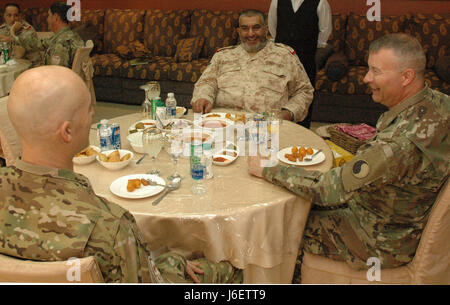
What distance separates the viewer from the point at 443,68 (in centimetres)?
417

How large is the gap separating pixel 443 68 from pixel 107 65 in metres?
3.92

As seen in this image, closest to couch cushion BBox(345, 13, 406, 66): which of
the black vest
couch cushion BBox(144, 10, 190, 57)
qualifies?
the black vest

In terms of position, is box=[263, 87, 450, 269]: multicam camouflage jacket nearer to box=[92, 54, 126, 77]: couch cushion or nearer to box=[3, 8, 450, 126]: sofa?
box=[3, 8, 450, 126]: sofa

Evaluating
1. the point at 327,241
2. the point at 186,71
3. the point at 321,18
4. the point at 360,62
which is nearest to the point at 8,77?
the point at 186,71

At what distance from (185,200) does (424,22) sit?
13.8ft

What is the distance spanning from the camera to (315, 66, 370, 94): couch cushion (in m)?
4.39

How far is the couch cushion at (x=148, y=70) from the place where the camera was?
16.7 ft

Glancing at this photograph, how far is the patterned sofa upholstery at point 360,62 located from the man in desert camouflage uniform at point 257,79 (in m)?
1.80

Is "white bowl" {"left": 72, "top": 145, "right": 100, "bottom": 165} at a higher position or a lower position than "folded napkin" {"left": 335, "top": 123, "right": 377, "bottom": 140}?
higher

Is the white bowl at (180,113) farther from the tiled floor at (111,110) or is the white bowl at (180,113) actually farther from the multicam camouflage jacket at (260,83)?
the tiled floor at (111,110)

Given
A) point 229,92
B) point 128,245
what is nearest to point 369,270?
point 128,245

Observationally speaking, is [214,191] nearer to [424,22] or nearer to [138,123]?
[138,123]

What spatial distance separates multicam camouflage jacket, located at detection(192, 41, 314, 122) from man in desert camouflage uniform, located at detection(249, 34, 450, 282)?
3.50 feet

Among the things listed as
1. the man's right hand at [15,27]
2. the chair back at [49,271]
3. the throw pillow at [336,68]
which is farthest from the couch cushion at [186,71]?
the chair back at [49,271]
